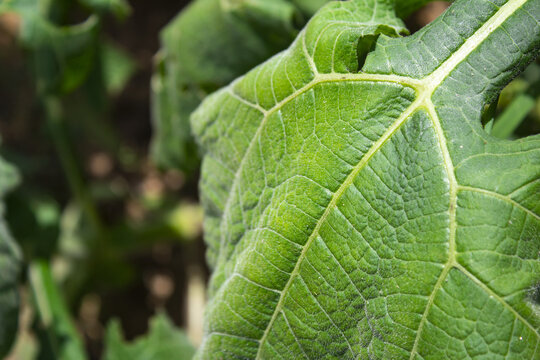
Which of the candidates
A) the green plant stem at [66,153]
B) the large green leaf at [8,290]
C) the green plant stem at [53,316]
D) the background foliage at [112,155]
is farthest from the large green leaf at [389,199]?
the green plant stem at [66,153]

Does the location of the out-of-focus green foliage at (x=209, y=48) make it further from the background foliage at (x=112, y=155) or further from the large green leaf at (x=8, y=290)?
the large green leaf at (x=8, y=290)

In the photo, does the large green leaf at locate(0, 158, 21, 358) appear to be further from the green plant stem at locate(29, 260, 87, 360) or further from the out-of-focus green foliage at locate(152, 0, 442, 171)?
the out-of-focus green foliage at locate(152, 0, 442, 171)

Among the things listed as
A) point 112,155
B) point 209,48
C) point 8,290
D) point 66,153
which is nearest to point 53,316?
point 8,290

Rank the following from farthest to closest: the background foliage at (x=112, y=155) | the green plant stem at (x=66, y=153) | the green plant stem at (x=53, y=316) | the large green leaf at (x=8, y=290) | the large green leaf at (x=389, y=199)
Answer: the green plant stem at (x=66, y=153) → the green plant stem at (x=53, y=316) → the background foliage at (x=112, y=155) → the large green leaf at (x=8, y=290) → the large green leaf at (x=389, y=199)

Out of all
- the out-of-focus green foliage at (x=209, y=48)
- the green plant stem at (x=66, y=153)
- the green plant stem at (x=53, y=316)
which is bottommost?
the green plant stem at (x=53, y=316)

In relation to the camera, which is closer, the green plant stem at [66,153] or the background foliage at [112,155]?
the background foliage at [112,155]

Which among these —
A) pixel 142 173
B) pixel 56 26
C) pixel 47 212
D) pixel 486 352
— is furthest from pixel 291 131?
pixel 142 173
